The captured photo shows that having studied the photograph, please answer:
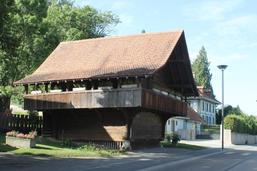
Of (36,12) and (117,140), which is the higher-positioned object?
(36,12)

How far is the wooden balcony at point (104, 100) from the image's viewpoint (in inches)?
1320

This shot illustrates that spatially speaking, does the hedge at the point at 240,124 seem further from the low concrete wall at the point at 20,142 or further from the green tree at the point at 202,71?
the green tree at the point at 202,71

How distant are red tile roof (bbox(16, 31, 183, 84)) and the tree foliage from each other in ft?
11.2

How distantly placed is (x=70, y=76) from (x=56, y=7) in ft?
84.1

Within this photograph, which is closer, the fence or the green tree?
the fence

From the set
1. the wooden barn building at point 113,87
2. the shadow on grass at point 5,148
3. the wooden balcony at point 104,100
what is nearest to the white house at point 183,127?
the wooden barn building at point 113,87

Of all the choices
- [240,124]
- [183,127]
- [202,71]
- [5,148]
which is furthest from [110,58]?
[202,71]

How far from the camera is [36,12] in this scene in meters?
51.7

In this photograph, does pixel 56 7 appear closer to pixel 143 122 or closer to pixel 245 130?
pixel 143 122

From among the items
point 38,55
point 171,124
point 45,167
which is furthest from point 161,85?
point 171,124

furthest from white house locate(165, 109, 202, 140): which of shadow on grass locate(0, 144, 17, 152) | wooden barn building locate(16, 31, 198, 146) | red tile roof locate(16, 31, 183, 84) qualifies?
shadow on grass locate(0, 144, 17, 152)

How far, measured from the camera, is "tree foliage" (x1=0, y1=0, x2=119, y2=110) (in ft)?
161

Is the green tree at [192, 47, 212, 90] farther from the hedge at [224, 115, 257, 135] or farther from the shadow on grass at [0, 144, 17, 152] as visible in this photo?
the shadow on grass at [0, 144, 17, 152]

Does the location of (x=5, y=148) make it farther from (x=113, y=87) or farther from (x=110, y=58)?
(x=110, y=58)
